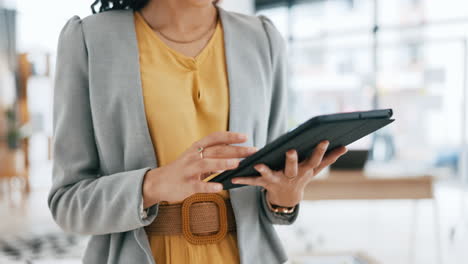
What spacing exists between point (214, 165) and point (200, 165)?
1.0 inches

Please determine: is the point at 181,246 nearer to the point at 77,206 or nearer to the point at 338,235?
the point at 77,206

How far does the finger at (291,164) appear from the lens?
682mm

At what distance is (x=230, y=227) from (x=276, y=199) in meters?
0.11

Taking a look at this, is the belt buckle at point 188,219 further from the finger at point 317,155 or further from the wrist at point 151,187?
the finger at point 317,155

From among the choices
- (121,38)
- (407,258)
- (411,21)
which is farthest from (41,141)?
(121,38)

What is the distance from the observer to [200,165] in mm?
668

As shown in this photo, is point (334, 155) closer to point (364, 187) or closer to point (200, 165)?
point (200, 165)

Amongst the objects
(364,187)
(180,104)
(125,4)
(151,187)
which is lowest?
(364,187)

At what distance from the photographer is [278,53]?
1016mm

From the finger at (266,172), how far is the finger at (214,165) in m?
0.05

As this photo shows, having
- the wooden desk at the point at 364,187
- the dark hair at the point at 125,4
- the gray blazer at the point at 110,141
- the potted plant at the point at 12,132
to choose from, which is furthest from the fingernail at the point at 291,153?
the potted plant at the point at 12,132

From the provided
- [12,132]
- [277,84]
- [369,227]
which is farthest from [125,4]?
[12,132]

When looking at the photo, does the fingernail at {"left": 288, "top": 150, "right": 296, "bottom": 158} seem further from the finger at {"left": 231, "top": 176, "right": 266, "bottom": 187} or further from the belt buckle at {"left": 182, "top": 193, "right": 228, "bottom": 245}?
the belt buckle at {"left": 182, "top": 193, "right": 228, "bottom": 245}

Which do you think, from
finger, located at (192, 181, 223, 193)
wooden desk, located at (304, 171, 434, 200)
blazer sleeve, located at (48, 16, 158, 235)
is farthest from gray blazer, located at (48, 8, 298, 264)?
wooden desk, located at (304, 171, 434, 200)
